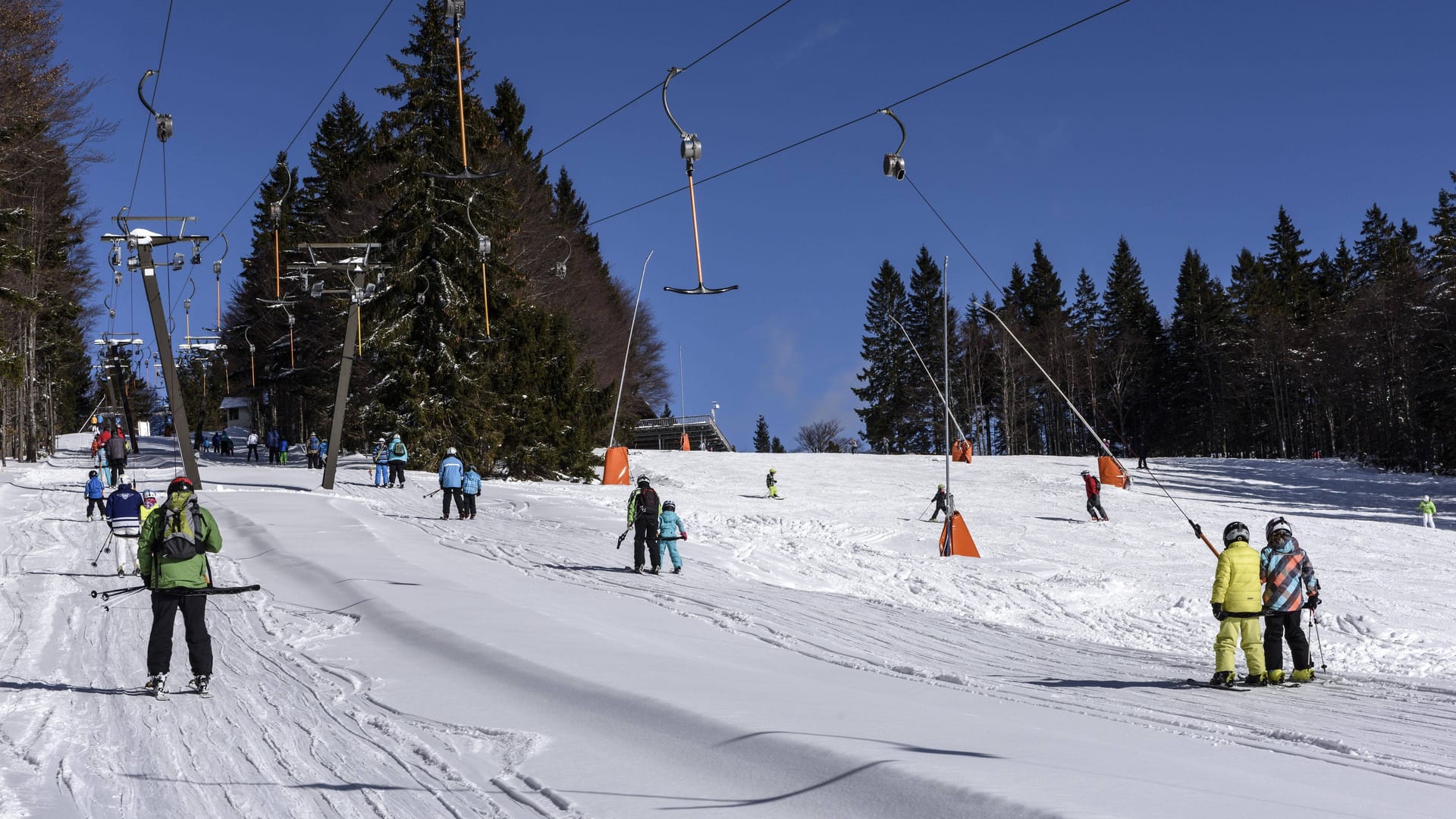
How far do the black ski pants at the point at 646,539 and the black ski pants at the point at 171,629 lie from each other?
9.82 meters

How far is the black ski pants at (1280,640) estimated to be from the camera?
10977mm

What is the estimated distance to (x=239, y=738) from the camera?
8328 mm

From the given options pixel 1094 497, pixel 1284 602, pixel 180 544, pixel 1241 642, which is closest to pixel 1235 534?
pixel 1284 602

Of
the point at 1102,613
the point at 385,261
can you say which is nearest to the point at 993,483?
the point at 385,261

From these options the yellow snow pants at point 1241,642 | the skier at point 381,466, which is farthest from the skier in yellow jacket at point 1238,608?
the skier at point 381,466

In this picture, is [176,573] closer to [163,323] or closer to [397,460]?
[163,323]

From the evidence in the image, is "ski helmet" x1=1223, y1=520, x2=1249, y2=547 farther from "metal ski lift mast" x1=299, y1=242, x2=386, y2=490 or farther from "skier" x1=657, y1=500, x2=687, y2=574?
"metal ski lift mast" x1=299, y1=242, x2=386, y2=490

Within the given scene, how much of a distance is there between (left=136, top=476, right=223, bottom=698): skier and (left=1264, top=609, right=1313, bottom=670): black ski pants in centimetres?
1002

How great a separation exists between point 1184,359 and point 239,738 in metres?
92.9

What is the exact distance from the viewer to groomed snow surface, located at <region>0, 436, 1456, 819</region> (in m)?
6.49

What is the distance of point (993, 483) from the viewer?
46469 mm

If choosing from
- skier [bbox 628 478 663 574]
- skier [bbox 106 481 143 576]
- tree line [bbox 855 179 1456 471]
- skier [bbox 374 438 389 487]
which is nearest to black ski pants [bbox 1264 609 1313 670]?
skier [bbox 628 478 663 574]

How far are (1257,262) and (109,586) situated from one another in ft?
299

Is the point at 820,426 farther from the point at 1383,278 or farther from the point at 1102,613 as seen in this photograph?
the point at 1102,613
